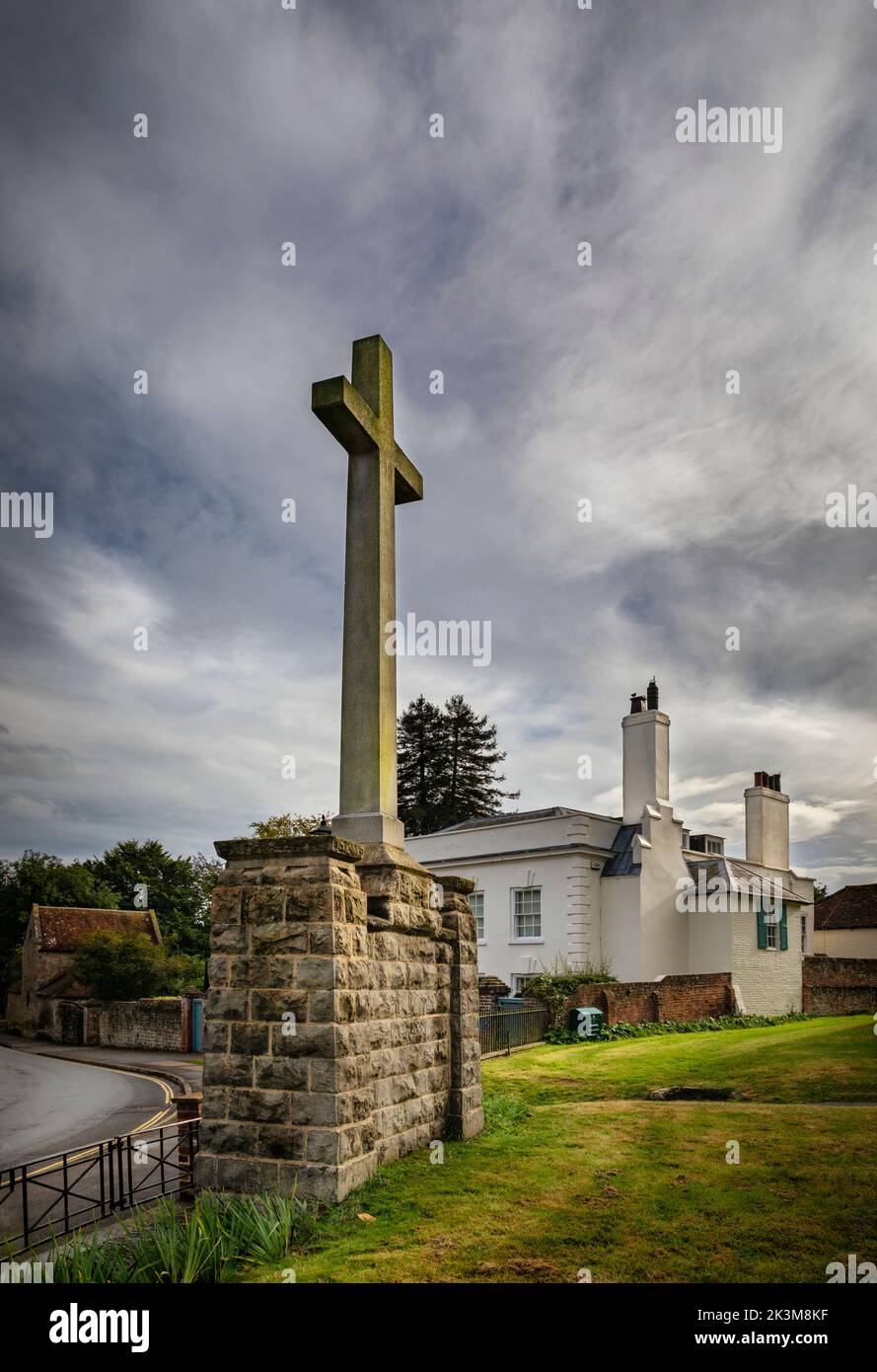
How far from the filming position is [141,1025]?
107ft

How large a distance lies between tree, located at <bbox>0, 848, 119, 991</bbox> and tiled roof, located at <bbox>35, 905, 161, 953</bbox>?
316 centimetres

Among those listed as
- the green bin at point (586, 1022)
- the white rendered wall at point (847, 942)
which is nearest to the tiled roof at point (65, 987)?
the green bin at point (586, 1022)

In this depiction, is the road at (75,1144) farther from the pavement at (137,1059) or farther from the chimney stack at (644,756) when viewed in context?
the chimney stack at (644,756)

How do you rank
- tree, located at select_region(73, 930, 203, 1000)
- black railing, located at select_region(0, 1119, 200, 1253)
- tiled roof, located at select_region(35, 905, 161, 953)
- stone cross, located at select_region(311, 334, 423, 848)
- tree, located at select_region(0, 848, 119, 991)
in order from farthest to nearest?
1. tree, located at select_region(0, 848, 119, 991)
2. tiled roof, located at select_region(35, 905, 161, 953)
3. tree, located at select_region(73, 930, 203, 1000)
4. stone cross, located at select_region(311, 334, 423, 848)
5. black railing, located at select_region(0, 1119, 200, 1253)

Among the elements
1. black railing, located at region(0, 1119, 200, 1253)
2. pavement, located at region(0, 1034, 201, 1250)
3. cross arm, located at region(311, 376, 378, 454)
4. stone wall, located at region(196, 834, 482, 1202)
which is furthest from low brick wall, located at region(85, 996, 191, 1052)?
cross arm, located at region(311, 376, 378, 454)

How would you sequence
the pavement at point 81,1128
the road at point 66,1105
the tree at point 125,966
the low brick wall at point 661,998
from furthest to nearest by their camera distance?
the tree at point 125,966
the low brick wall at point 661,998
the road at point 66,1105
the pavement at point 81,1128

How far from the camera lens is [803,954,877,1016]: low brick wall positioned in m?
28.0

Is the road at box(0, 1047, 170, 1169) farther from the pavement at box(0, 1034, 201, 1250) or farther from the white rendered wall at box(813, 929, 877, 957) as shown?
the white rendered wall at box(813, 929, 877, 957)

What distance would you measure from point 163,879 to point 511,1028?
44216mm

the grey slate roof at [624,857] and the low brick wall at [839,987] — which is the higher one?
the grey slate roof at [624,857]

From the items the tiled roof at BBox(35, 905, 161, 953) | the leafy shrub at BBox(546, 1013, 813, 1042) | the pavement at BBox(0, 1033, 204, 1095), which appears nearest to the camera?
the leafy shrub at BBox(546, 1013, 813, 1042)

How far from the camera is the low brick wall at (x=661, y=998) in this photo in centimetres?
2158

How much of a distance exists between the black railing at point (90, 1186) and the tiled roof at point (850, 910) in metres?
37.0
